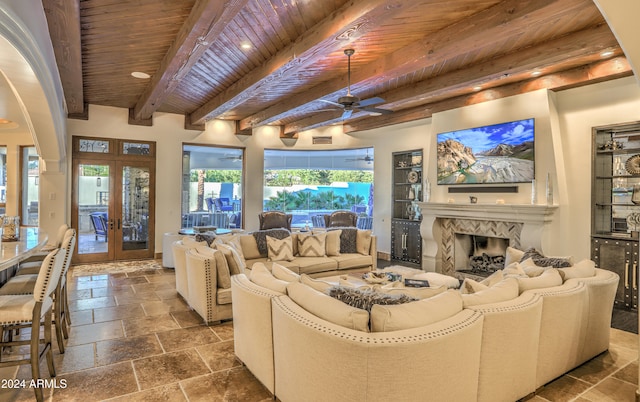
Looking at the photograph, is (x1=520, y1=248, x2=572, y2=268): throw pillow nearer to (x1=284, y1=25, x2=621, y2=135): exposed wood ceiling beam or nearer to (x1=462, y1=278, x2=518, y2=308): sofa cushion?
(x1=462, y1=278, x2=518, y2=308): sofa cushion

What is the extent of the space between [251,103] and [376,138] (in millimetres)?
3345

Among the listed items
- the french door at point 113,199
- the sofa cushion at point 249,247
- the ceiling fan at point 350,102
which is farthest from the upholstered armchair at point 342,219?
the french door at point 113,199

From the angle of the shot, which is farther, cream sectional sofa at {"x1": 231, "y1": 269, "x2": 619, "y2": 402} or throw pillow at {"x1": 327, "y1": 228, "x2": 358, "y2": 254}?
throw pillow at {"x1": 327, "y1": 228, "x2": 358, "y2": 254}

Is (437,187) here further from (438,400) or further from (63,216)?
(63,216)

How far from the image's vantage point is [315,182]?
1067cm

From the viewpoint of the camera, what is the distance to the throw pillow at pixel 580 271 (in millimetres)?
3230

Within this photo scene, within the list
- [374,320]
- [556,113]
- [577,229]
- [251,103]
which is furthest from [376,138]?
[374,320]

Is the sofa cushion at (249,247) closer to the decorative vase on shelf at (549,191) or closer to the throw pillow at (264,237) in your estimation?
the throw pillow at (264,237)

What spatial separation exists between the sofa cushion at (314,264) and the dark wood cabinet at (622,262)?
12.4ft

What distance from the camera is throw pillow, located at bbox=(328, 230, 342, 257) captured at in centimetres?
→ 614

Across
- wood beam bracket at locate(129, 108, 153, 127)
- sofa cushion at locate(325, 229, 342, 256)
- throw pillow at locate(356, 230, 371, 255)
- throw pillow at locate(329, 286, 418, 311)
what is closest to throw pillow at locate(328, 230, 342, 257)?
sofa cushion at locate(325, 229, 342, 256)

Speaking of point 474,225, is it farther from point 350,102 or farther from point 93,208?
point 93,208

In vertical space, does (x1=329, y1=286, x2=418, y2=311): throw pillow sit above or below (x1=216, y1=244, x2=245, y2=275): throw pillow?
above

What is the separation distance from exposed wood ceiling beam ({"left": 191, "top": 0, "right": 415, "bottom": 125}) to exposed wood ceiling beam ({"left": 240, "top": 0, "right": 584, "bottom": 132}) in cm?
80
